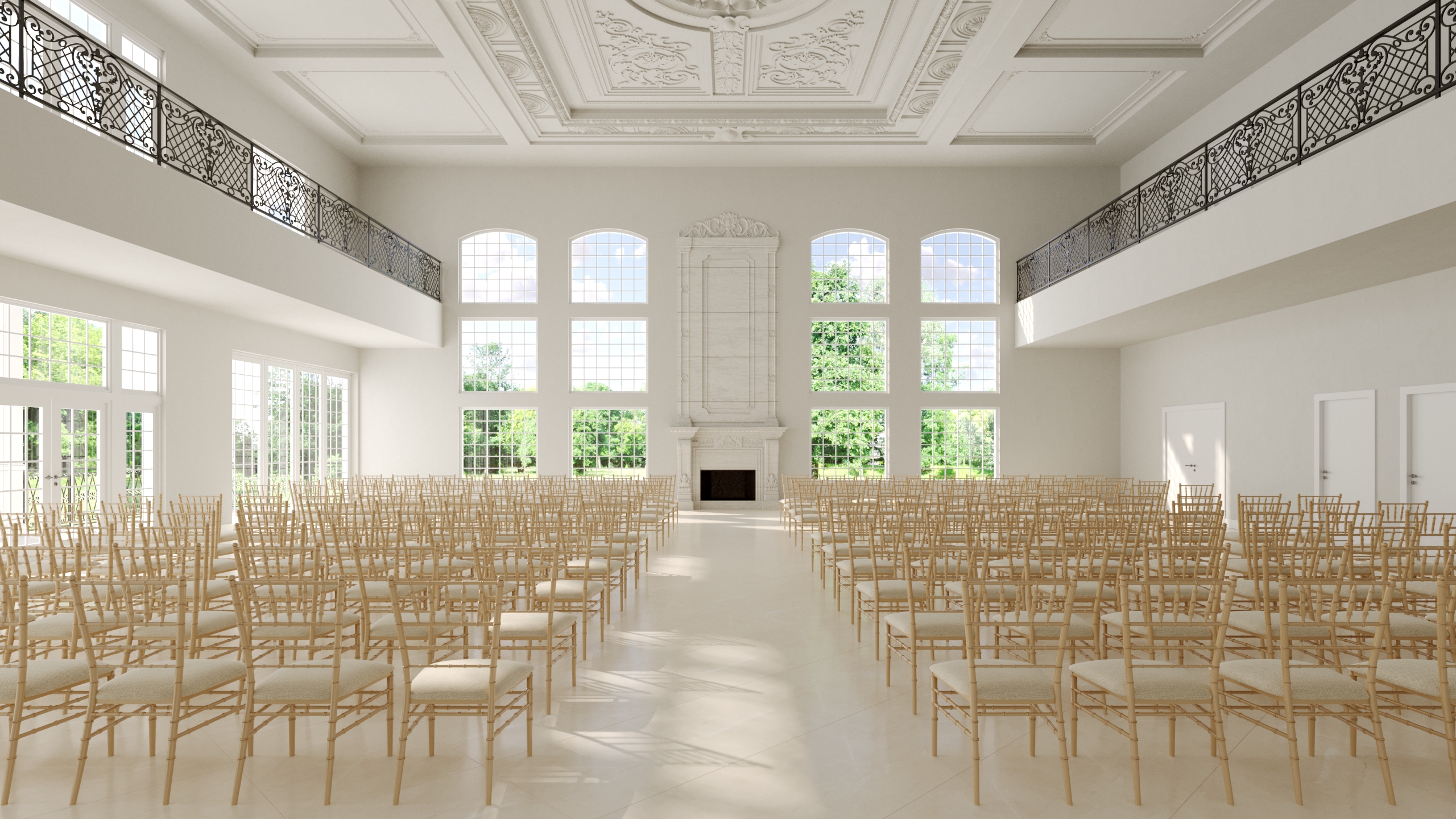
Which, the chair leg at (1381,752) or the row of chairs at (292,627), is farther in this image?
the row of chairs at (292,627)

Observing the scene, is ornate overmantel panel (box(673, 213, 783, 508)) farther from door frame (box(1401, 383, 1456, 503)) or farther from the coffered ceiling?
door frame (box(1401, 383, 1456, 503))

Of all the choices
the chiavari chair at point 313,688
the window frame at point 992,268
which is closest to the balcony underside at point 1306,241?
the window frame at point 992,268

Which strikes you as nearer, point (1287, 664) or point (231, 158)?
point (1287, 664)

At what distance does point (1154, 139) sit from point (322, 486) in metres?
18.8

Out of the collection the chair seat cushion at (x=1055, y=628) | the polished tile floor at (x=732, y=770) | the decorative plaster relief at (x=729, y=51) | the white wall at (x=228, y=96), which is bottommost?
the polished tile floor at (x=732, y=770)

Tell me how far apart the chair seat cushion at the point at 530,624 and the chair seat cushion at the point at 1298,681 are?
3.37 meters

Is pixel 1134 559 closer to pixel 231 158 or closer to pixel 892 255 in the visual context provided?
pixel 231 158

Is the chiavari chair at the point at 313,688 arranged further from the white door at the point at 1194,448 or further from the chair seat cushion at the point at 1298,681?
the white door at the point at 1194,448

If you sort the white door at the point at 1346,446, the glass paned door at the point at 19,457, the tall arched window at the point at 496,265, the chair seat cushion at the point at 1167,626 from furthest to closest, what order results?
the tall arched window at the point at 496,265 → the white door at the point at 1346,446 → the glass paned door at the point at 19,457 → the chair seat cushion at the point at 1167,626

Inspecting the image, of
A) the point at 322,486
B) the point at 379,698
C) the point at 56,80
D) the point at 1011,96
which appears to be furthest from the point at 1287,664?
the point at 322,486

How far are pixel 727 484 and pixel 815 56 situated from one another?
9.37 metres

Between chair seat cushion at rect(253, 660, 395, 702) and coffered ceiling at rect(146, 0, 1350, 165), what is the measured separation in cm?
1119

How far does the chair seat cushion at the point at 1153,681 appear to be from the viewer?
11.3 ft

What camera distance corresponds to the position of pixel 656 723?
4250 mm
